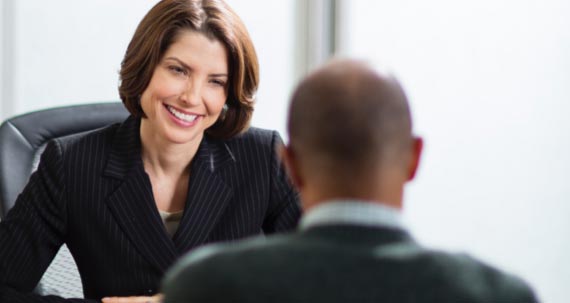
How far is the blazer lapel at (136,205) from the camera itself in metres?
2.03

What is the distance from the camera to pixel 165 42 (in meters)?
2.06

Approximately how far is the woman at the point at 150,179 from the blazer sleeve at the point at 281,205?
4 centimetres

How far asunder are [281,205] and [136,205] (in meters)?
0.34

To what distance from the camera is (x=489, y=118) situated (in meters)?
3.31

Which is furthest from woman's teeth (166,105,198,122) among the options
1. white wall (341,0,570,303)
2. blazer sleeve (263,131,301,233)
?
white wall (341,0,570,303)

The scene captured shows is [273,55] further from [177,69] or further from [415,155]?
[415,155]

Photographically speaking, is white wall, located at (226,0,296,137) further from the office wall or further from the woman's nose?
the woman's nose

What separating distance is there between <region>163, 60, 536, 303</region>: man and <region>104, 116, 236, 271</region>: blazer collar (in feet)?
3.65

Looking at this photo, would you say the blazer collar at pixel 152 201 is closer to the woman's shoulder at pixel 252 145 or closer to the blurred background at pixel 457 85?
the woman's shoulder at pixel 252 145

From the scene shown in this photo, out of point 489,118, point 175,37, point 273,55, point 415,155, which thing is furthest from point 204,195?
point 273,55

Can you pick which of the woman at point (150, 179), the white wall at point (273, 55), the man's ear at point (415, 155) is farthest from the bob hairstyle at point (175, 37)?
the white wall at point (273, 55)

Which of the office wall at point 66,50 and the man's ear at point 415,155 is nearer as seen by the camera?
the man's ear at point 415,155

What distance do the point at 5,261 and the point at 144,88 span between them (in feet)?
1.55

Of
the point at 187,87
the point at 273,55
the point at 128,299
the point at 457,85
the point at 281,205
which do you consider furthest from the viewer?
the point at 273,55
